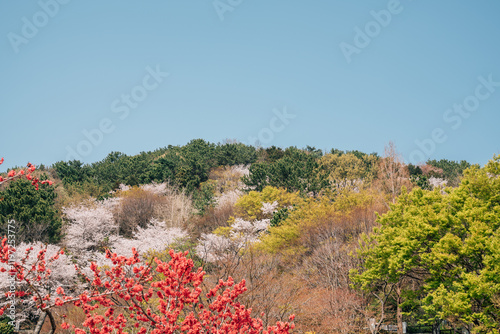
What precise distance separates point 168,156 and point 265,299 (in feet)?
151

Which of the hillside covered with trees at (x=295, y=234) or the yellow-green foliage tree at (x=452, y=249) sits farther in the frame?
the hillside covered with trees at (x=295, y=234)

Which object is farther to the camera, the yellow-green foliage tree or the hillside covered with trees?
the hillside covered with trees

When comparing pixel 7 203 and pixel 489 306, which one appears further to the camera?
pixel 7 203

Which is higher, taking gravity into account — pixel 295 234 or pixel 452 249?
pixel 295 234

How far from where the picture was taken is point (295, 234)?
27875 mm

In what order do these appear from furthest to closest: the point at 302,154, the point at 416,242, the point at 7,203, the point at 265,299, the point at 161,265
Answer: the point at 302,154 → the point at 7,203 → the point at 416,242 → the point at 265,299 → the point at 161,265

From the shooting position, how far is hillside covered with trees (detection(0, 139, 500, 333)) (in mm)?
16562

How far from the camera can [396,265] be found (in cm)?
1900

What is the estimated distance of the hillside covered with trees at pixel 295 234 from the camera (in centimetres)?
1656

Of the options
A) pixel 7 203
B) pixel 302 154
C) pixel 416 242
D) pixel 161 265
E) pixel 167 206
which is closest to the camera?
pixel 161 265

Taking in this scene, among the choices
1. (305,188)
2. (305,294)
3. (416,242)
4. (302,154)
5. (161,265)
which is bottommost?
(305,294)

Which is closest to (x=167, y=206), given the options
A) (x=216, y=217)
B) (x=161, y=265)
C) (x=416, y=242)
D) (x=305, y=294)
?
(x=216, y=217)

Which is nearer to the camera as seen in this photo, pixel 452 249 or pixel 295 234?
pixel 452 249

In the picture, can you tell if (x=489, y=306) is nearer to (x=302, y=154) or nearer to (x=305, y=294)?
(x=305, y=294)
